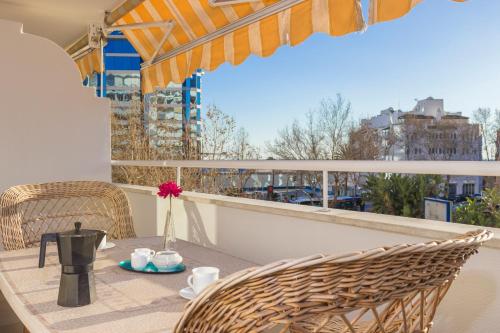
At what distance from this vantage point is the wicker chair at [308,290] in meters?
0.77

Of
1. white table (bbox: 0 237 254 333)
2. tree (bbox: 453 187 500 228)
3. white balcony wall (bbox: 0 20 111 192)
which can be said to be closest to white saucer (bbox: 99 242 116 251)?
white table (bbox: 0 237 254 333)

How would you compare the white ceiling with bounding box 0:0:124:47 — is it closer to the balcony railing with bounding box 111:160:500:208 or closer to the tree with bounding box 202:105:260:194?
the balcony railing with bounding box 111:160:500:208

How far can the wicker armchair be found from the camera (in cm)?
244

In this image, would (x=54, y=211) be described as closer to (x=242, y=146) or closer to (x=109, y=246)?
(x=109, y=246)

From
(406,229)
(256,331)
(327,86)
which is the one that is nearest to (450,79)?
(327,86)

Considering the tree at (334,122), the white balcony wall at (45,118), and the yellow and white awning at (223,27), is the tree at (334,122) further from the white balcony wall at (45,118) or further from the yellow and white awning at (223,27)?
the white balcony wall at (45,118)

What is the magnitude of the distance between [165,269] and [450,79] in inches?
662

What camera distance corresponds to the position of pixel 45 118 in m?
3.72

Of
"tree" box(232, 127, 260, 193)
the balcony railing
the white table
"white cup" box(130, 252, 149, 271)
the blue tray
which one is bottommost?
the white table

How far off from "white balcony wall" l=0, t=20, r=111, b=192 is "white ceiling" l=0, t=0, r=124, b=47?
1.55 feet

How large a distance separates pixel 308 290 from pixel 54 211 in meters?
2.99

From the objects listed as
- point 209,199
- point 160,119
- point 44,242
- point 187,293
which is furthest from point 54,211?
point 160,119

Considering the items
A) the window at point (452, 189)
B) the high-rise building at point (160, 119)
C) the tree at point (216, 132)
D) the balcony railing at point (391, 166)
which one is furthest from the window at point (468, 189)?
the balcony railing at point (391, 166)

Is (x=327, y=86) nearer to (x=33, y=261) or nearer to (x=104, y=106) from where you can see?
(x=104, y=106)
